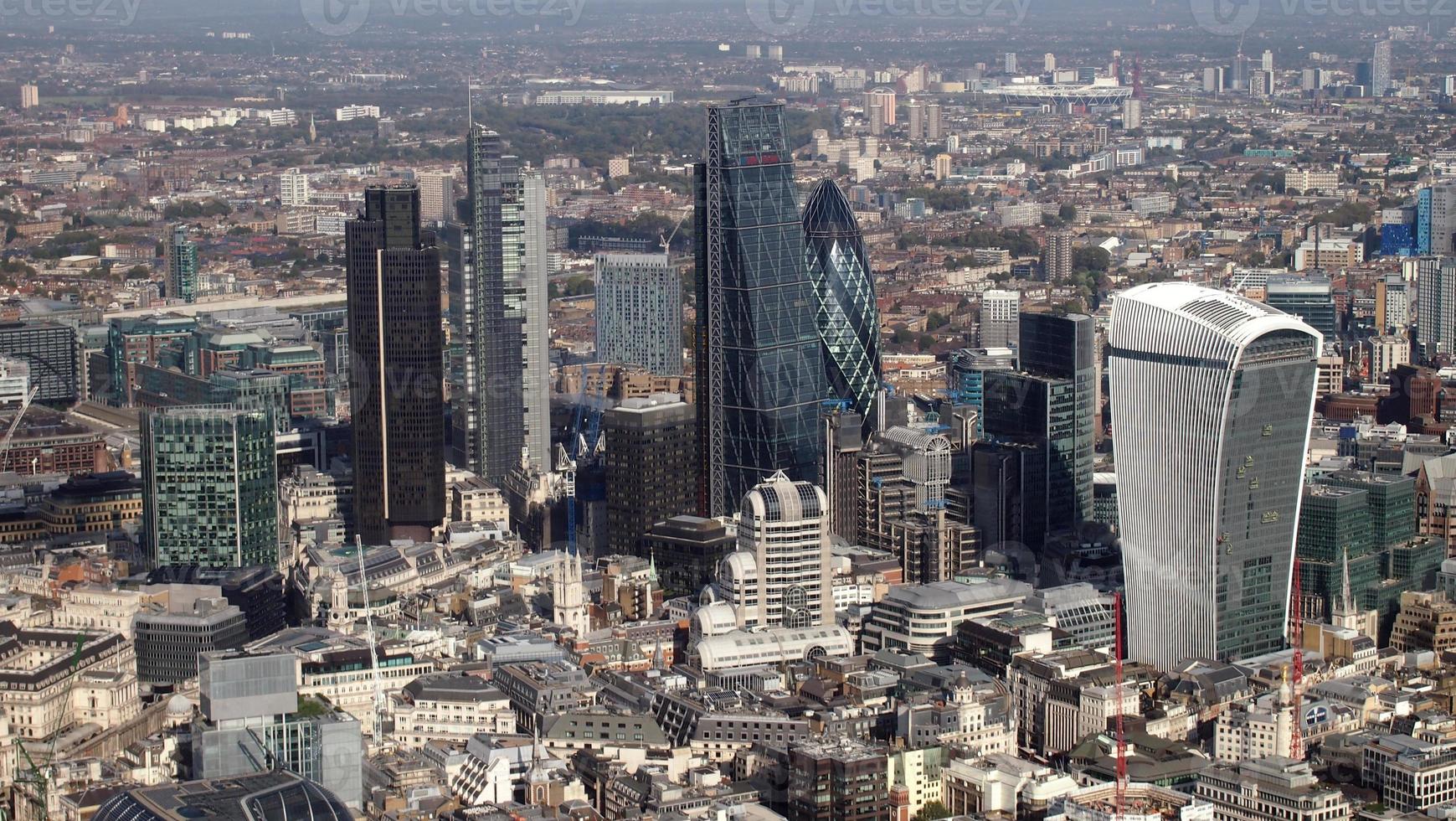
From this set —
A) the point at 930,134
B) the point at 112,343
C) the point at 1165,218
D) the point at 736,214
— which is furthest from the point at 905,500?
the point at 930,134

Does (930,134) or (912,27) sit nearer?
(912,27)

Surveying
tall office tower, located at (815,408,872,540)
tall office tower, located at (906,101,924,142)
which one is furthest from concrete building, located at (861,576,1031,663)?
tall office tower, located at (906,101,924,142)

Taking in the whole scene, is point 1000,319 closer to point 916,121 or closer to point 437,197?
point 437,197

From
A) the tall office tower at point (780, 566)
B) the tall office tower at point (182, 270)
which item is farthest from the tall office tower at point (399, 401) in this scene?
the tall office tower at point (182, 270)

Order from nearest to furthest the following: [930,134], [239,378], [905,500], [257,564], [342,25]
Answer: [257,564] < [905,500] < [239,378] < [342,25] < [930,134]

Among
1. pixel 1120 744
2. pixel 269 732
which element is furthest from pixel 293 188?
pixel 1120 744

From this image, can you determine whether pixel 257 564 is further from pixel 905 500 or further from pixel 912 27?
pixel 912 27
